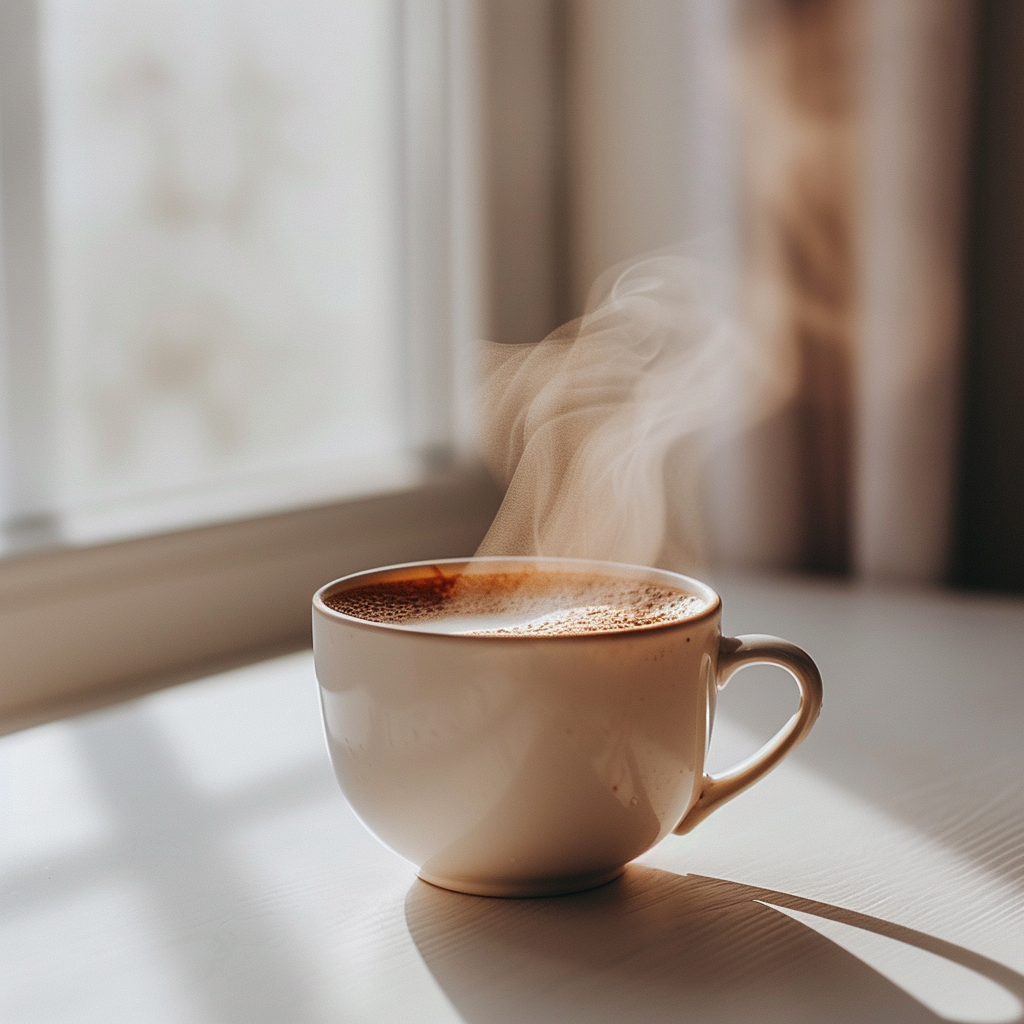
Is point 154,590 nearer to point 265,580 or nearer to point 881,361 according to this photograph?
point 265,580

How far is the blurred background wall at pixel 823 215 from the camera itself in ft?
3.39

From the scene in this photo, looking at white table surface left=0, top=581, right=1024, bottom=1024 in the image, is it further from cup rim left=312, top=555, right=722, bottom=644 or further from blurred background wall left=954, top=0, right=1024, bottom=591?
blurred background wall left=954, top=0, right=1024, bottom=591

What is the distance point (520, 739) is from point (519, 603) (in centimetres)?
11

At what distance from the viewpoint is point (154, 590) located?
0.88 metres

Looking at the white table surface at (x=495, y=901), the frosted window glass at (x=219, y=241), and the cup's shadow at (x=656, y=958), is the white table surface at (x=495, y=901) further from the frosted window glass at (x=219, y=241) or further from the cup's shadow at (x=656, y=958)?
the frosted window glass at (x=219, y=241)

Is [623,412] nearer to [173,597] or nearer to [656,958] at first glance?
[173,597]

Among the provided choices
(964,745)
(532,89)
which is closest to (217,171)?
(532,89)

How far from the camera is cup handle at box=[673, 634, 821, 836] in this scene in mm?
447

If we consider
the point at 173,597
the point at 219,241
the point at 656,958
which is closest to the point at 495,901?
the point at 656,958

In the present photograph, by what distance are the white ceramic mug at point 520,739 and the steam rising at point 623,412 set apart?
0.24 metres

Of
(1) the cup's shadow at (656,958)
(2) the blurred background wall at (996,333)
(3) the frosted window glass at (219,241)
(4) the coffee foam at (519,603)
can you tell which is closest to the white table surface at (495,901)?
(1) the cup's shadow at (656,958)

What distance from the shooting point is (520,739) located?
1.28ft

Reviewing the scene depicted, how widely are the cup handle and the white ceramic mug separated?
1 cm

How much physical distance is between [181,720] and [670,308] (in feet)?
2.17
